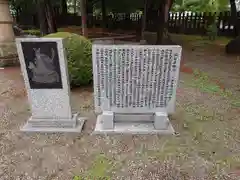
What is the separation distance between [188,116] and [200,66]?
12.6ft

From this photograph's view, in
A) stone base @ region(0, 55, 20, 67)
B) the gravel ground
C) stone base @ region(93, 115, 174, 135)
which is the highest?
stone base @ region(0, 55, 20, 67)

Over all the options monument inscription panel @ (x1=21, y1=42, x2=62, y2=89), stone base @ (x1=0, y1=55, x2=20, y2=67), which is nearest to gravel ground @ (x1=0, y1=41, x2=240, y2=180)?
monument inscription panel @ (x1=21, y1=42, x2=62, y2=89)

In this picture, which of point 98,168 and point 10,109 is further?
point 10,109

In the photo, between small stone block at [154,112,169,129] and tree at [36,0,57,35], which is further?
tree at [36,0,57,35]

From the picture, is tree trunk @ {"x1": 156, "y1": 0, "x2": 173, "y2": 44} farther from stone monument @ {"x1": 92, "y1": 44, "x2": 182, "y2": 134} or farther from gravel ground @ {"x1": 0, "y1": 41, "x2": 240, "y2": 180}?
stone monument @ {"x1": 92, "y1": 44, "x2": 182, "y2": 134}

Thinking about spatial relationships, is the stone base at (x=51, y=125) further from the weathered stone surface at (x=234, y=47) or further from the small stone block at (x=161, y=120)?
the weathered stone surface at (x=234, y=47)

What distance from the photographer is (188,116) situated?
3641 mm

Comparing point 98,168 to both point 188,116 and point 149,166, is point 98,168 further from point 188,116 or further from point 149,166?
point 188,116

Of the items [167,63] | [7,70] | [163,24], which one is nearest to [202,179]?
[167,63]

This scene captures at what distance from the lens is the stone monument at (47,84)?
111 inches

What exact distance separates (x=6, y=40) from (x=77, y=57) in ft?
11.3

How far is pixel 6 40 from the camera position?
6.62 meters

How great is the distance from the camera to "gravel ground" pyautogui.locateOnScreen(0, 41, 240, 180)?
7.79 ft

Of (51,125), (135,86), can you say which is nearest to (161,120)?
(135,86)
